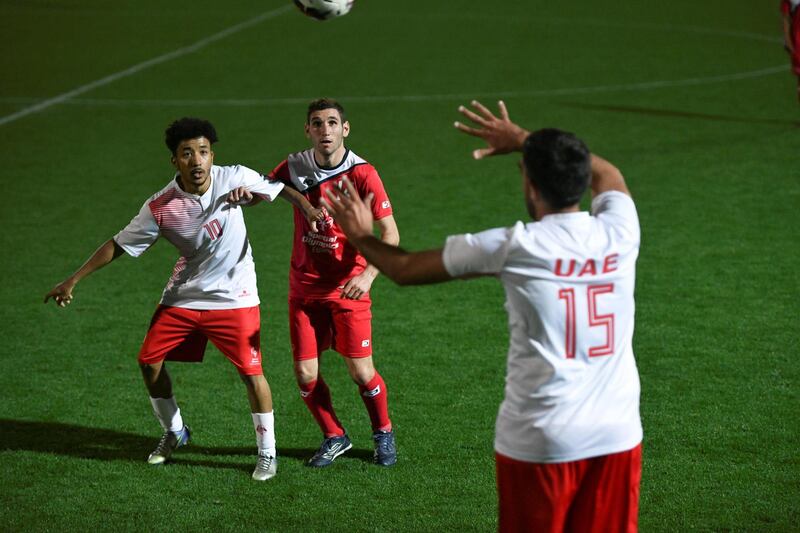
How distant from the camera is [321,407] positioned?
21.0 feet

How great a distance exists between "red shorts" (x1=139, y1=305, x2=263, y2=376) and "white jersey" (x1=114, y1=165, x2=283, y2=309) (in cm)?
5

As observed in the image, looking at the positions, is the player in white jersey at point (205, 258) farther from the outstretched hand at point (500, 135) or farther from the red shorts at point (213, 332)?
the outstretched hand at point (500, 135)

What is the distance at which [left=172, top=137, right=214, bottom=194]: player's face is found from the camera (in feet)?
19.6

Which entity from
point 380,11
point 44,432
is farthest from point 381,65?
point 44,432

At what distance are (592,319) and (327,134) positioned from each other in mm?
2947

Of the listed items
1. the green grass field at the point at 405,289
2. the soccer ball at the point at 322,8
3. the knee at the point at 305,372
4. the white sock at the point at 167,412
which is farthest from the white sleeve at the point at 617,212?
the soccer ball at the point at 322,8

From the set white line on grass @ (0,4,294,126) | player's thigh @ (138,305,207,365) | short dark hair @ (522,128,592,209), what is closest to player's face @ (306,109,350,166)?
player's thigh @ (138,305,207,365)

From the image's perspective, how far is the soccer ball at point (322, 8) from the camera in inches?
291

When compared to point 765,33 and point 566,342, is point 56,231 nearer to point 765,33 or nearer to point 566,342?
point 566,342

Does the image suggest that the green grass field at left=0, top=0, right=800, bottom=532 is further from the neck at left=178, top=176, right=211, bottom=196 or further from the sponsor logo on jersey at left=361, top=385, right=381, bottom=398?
the neck at left=178, top=176, right=211, bottom=196

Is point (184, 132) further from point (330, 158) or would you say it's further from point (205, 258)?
point (330, 158)

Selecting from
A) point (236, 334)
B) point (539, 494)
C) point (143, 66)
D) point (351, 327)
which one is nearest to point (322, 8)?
point (351, 327)

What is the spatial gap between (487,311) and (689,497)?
3.40m

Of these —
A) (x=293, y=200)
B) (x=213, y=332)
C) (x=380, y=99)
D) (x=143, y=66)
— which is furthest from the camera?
(x=143, y=66)
